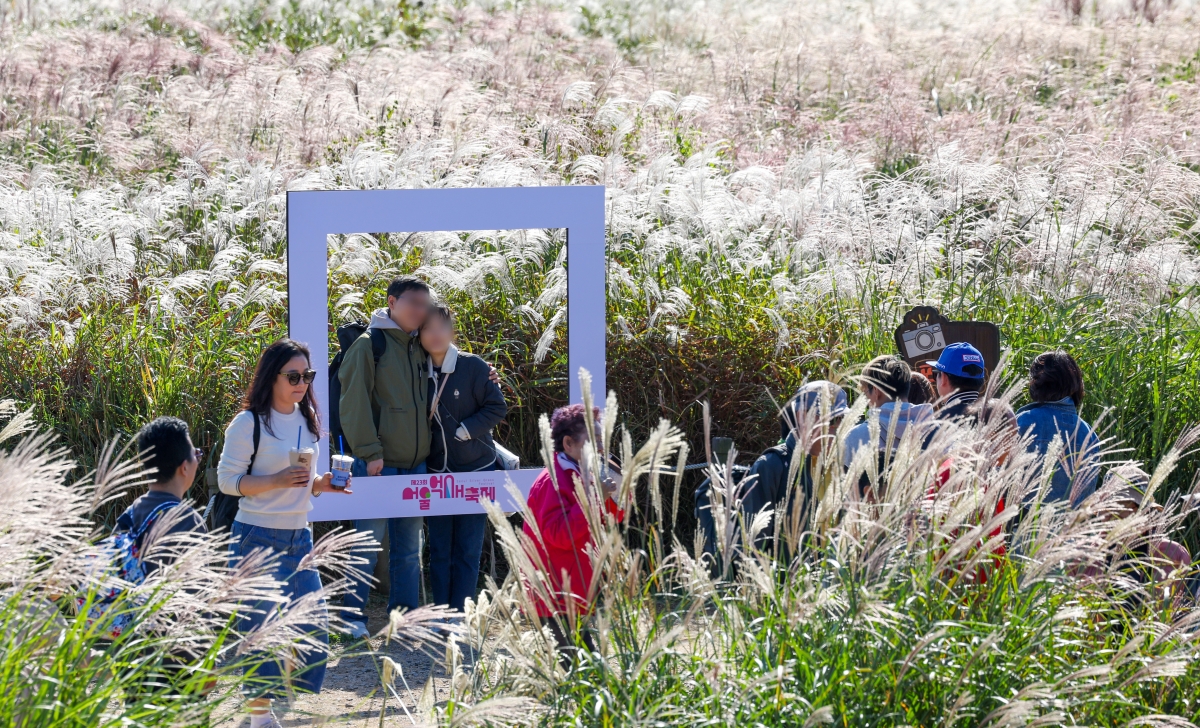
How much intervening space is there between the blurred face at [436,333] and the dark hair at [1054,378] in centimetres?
253

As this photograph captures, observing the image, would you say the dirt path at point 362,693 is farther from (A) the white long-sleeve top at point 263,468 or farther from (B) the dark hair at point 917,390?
(B) the dark hair at point 917,390

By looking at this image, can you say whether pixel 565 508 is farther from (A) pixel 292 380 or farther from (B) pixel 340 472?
(A) pixel 292 380

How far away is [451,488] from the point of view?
5.59 meters

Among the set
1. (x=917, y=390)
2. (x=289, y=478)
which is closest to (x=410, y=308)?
(x=289, y=478)

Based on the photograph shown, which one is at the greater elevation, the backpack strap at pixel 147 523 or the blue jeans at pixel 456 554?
the backpack strap at pixel 147 523

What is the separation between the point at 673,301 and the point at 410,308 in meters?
1.63

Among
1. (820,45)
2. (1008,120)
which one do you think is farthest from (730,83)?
(1008,120)

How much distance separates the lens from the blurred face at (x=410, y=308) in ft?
18.0

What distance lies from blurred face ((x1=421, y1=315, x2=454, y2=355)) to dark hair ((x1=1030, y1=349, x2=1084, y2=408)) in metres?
2.53

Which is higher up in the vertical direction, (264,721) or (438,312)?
(438,312)

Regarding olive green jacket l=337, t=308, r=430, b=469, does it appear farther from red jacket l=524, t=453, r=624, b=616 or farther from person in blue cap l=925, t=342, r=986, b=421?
person in blue cap l=925, t=342, r=986, b=421

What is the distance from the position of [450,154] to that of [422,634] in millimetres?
6118

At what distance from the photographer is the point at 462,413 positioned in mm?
5668

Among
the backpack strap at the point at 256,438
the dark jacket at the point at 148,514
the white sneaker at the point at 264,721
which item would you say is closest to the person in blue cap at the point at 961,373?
the backpack strap at the point at 256,438
